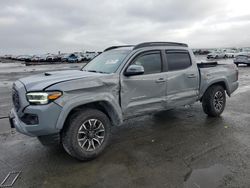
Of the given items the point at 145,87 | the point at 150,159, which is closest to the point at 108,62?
the point at 145,87

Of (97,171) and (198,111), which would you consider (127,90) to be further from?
(198,111)

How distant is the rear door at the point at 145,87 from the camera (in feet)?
14.1

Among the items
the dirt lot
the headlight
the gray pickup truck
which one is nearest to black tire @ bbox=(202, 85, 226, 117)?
the gray pickup truck

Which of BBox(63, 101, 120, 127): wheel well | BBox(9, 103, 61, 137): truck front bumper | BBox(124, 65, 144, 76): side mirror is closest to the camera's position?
BBox(9, 103, 61, 137): truck front bumper

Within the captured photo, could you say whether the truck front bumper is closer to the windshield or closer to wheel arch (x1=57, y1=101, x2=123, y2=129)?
wheel arch (x1=57, y1=101, x2=123, y2=129)

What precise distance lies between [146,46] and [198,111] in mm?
3038

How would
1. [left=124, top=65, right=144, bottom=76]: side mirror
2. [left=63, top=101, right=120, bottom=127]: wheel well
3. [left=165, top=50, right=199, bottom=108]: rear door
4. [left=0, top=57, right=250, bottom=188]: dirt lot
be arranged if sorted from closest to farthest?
[left=0, top=57, right=250, bottom=188]: dirt lot, [left=63, top=101, right=120, bottom=127]: wheel well, [left=124, top=65, right=144, bottom=76]: side mirror, [left=165, top=50, right=199, bottom=108]: rear door

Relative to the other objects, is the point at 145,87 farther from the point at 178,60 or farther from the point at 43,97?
the point at 43,97

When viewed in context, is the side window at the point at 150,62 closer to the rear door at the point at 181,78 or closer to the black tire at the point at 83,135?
the rear door at the point at 181,78

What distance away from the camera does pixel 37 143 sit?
4629 millimetres

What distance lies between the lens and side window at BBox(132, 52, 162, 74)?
4.63 m

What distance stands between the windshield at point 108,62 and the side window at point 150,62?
0.30m

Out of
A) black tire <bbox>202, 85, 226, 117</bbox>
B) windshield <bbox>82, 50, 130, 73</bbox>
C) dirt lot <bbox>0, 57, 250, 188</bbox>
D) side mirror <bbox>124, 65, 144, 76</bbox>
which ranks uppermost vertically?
windshield <bbox>82, 50, 130, 73</bbox>

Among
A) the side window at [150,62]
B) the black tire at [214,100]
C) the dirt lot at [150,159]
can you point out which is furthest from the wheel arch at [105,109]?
the black tire at [214,100]
